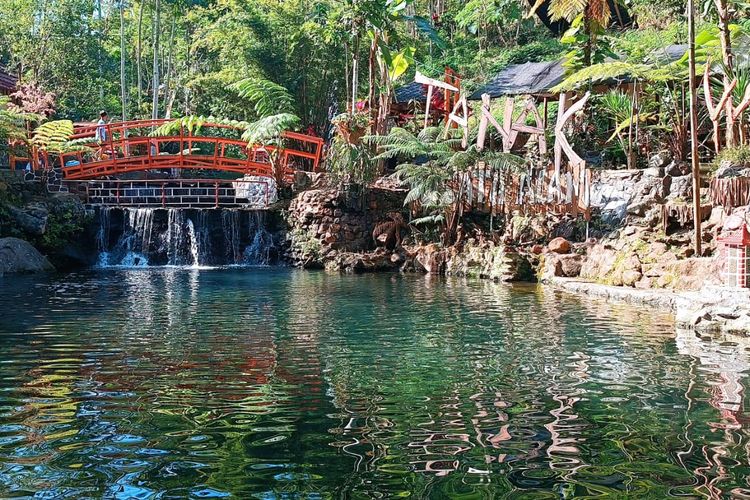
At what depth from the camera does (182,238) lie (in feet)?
75.6

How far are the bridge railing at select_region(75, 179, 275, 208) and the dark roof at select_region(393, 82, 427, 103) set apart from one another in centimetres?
586

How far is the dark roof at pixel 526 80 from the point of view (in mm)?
24750

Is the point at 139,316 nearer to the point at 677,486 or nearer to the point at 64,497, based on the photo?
the point at 64,497

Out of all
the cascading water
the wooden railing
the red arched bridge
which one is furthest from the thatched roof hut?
the cascading water

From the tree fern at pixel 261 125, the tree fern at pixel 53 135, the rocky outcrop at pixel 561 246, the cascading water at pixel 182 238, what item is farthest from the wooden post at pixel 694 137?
the tree fern at pixel 53 135

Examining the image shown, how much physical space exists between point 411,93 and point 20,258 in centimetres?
1465

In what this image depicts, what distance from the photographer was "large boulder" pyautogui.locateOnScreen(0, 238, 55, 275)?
61.4 ft

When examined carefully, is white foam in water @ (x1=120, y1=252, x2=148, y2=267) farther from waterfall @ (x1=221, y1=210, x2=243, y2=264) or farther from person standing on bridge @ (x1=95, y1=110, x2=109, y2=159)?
person standing on bridge @ (x1=95, y1=110, x2=109, y2=159)

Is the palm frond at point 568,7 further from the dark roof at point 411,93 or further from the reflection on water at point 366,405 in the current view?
the reflection on water at point 366,405

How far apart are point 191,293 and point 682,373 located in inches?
372

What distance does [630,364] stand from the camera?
321 inches

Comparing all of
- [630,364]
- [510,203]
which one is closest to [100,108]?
[510,203]

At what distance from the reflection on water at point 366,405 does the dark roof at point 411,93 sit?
679 inches

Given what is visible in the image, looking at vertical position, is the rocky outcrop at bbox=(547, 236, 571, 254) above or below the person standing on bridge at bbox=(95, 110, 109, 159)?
below
